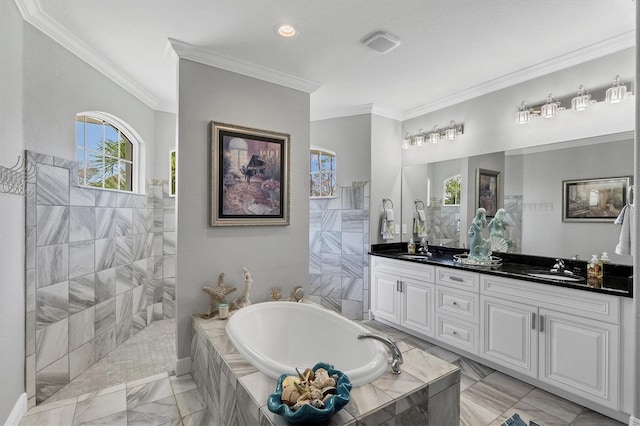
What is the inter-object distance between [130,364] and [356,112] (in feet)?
11.5

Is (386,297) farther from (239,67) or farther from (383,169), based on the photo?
(239,67)

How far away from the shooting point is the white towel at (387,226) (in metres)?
3.78

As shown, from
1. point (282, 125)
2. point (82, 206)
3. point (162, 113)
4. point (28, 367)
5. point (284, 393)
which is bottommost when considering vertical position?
point (28, 367)

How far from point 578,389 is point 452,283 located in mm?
1094

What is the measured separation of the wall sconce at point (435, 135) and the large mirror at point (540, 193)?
29 cm

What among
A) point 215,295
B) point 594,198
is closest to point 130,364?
point 215,295

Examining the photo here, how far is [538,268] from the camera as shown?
2766 millimetres

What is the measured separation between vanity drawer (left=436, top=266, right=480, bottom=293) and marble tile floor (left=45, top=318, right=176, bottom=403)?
2545 millimetres

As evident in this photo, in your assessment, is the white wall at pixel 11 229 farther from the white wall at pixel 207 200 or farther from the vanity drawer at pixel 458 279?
the vanity drawer at pixel 458 279

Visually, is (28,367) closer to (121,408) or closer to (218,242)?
(121,408)

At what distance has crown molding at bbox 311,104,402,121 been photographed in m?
3.79

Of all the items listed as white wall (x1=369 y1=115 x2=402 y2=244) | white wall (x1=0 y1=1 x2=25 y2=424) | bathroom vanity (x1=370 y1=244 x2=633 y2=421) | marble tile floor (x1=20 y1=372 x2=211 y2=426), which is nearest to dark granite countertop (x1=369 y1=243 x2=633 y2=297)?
bathroom vanity (x1=370 y1=244 x2=633 y2=421)

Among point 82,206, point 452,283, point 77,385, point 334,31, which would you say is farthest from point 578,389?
point 82,206

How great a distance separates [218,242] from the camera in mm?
2645
